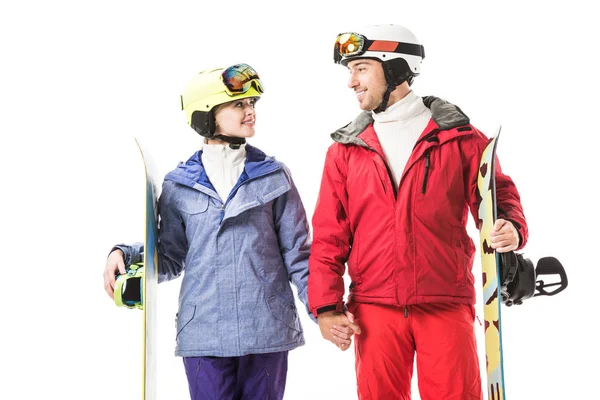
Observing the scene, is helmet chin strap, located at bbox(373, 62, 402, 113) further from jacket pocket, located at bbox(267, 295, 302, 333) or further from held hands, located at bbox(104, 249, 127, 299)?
held hands, located at bbox(104, 249, 127, 299)

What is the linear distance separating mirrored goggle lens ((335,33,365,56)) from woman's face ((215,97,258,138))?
0.55 metres

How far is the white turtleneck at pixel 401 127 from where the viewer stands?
3.46m

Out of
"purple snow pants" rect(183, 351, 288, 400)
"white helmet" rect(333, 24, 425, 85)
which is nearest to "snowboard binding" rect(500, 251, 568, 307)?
"white helmet" rect(333, 24, 425, 85)

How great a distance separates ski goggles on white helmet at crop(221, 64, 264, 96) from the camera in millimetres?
3664

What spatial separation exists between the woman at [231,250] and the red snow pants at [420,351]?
Answer: 380 mm

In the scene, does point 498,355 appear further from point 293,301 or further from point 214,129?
point 214,129

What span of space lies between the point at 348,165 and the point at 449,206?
50 cm

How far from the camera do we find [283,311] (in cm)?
361

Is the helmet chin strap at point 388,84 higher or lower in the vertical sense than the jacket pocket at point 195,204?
higher

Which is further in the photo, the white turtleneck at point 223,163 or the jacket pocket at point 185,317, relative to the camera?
the white turtleneck at point 223,163

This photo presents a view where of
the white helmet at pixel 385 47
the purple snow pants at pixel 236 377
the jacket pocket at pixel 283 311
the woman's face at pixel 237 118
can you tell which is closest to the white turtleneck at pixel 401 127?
the white helmet at pixel 385 47

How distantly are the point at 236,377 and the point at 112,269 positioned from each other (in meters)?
0.79

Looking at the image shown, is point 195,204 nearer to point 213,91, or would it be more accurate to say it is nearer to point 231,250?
point 231,250

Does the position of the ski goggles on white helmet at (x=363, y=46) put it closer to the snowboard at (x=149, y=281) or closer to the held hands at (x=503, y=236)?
the held hands at (x=503, y=236)
